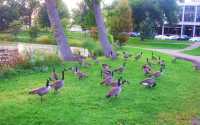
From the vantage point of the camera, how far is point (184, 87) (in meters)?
14.9

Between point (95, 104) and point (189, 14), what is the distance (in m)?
88.5

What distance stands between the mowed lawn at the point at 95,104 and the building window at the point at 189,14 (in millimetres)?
82282

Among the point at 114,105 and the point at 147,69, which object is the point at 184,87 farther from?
the point at 114,105

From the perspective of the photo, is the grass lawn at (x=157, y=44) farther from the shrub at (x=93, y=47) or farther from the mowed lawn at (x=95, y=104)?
the mowed lawn at (x=95, y=104)

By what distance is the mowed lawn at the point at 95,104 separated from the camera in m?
9.32

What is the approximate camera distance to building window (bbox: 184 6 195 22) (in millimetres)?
94250

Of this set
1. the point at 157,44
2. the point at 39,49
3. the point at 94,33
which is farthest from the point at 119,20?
the point at 39,49

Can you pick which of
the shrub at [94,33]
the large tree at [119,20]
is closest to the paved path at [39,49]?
the shrub at [94,33]

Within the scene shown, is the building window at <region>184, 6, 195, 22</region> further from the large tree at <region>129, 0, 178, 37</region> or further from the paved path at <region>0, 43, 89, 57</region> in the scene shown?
the paved path at <region>0, 43, 89, 57</region>

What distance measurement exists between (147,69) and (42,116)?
8717 millimetres

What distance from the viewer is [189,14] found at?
3738 inches

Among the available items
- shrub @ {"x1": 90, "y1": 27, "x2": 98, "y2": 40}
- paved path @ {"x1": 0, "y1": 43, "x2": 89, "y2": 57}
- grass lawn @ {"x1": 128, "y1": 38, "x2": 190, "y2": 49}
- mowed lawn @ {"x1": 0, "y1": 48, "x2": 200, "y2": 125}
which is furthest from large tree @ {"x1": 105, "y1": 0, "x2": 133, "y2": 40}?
mowed lawn @ {"x1": 0, "y1": 48, "x2": 200, "y2": 125}

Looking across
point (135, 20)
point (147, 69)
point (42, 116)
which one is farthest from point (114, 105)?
point (135, 20)

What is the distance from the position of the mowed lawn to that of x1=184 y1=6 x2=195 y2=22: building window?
270 ft
